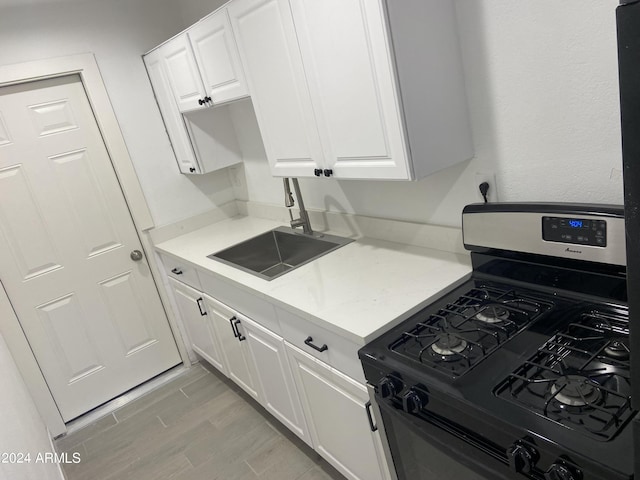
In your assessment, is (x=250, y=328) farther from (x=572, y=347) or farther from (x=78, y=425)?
(x=78, y=425)

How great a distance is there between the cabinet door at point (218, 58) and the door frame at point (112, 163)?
0.81m

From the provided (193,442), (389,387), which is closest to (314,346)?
(389,387)

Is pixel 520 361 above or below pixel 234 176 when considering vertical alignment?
below

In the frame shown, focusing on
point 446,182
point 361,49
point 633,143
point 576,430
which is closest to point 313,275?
point 446,182

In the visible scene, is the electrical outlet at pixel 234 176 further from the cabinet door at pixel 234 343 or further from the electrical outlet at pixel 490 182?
the electrical outlet at pixel 490 182

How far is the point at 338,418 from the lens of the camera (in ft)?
5.70

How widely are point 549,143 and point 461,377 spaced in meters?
0.78

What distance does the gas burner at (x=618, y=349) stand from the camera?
1054mm

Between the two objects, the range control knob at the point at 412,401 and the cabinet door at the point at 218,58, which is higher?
the cabinet door at the point at 218,58

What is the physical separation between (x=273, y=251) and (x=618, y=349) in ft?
6.23

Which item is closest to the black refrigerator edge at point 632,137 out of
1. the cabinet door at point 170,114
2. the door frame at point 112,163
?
the cabinet door at point 170,114

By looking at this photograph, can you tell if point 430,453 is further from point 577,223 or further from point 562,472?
point 577,223

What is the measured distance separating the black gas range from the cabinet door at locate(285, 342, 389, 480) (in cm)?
15

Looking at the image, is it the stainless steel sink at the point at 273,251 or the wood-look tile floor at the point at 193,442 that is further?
the stainless steel sink at the point at 273,251
